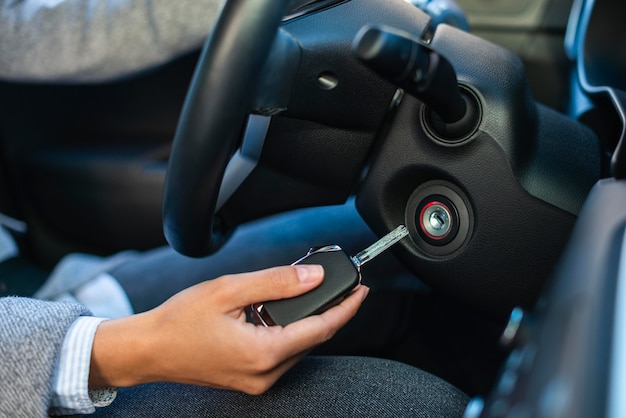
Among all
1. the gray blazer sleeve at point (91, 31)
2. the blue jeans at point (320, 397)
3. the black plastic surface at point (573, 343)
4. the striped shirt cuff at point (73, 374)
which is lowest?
the blue jeans at point (320, 397)

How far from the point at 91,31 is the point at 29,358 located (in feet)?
1.77

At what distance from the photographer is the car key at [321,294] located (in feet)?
1.66

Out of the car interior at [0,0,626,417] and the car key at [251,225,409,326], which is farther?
the car key at [251,225,409,326]

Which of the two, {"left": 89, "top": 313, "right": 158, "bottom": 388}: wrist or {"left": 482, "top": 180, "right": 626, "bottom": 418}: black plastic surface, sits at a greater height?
{"left": 482, "top": 180, "right": 626, "bottom": 418}: black plastic surface

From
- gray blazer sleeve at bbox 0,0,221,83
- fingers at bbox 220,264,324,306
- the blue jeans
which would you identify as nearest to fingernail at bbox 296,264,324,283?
fingers at bbox 220,264,324,306

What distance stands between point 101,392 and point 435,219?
0.34m

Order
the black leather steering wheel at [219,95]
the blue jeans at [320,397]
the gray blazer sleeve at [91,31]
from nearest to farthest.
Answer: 1. the black leather steering wheel at [219,95]
2. the blue jeans at [320,397]
3. the gray blazer sleeve at [91,31]

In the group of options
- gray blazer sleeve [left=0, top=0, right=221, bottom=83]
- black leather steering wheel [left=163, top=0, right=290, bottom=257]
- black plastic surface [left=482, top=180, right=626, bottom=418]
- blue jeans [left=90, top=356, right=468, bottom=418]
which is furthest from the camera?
gray blazer sleeve [left=0, top=0, right=221, bottom=83]

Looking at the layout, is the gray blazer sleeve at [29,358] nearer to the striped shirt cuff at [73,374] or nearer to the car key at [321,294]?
the striped shirt cuff at [73,374]

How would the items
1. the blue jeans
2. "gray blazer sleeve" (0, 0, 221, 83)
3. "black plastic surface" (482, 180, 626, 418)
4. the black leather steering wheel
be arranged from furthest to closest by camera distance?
"gray blazer sleeve" (0, 0, 221, 83), the blue jeans, the black leather steering wheel, "black plastic surface" (482, 180, 626, 418)

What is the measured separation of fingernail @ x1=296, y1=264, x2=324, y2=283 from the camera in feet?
1.66

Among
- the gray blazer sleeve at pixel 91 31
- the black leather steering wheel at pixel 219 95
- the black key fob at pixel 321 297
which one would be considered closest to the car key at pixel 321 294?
the black key fob at pixel 321 297

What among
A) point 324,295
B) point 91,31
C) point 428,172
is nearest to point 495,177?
point 428,172

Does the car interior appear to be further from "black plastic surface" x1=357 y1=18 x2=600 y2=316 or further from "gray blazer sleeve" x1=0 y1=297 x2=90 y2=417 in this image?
"gray blazer sleeve" x1=0 y1=297 x2=90 y2=417
